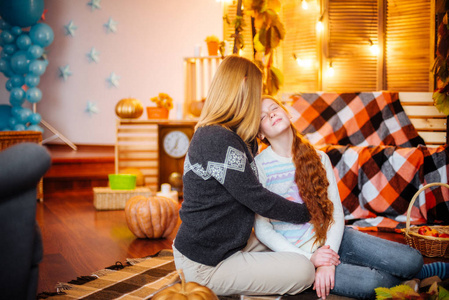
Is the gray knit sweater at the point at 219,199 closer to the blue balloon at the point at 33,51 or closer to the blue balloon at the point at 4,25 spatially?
the blue balloon at the point at 33,51

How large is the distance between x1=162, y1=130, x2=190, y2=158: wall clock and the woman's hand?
3052 mm

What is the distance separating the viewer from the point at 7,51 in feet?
14.6

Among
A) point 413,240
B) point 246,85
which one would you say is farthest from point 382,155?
point 246,85

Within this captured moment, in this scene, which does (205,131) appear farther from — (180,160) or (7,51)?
(7,51)

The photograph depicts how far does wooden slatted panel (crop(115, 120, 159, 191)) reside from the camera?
482cm

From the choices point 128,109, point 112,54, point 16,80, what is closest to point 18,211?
point 128,109

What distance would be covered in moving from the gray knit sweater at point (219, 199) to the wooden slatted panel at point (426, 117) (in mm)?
2135

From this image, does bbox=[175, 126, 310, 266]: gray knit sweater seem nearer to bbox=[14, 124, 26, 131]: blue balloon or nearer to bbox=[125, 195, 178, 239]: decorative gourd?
bbox=[125, 195, 178, 239]: decorative gourd

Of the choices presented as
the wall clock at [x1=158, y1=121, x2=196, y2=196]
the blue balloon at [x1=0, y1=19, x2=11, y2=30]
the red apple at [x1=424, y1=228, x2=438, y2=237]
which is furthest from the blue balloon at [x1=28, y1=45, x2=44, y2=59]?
the red apple at [x1=424, y1=228, x2=438, y2=237]

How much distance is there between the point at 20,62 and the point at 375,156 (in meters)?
3.60

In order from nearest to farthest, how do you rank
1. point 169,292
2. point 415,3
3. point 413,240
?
point 169,292 < point 413,240 < point 415,3

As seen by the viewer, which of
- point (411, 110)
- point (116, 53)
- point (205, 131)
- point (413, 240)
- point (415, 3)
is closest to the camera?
point (205, 131)

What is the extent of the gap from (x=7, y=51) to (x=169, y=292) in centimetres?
414

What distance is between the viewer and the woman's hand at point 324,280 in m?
1.53
